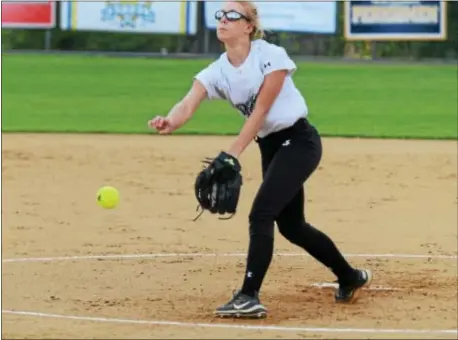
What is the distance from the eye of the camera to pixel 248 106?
6562mm

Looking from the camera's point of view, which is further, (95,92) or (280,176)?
(95,92)

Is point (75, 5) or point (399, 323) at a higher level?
point (75, 5)

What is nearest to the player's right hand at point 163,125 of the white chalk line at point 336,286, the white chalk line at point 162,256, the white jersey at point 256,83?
the white jersey at point 256,83

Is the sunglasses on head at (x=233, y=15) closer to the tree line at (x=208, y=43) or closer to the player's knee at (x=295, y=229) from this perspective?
the player's knee at (x=295, y=229)

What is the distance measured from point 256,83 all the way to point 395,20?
73.1 ft

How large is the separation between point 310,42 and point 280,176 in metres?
25.1

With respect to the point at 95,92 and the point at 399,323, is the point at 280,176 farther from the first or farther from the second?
the point at 95,92

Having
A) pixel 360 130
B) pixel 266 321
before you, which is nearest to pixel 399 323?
pixel 266 321

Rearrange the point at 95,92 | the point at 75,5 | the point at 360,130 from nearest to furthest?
the point at 360,130 → the point at 95,92 → the point at 75,5

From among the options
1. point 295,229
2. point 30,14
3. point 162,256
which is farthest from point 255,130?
point 30,14

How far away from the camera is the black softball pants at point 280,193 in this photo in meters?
6.45

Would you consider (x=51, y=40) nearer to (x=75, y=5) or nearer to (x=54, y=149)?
(x=75, y=5)

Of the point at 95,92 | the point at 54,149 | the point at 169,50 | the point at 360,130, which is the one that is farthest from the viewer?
the point at 169,50

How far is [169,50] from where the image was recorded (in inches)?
1265
